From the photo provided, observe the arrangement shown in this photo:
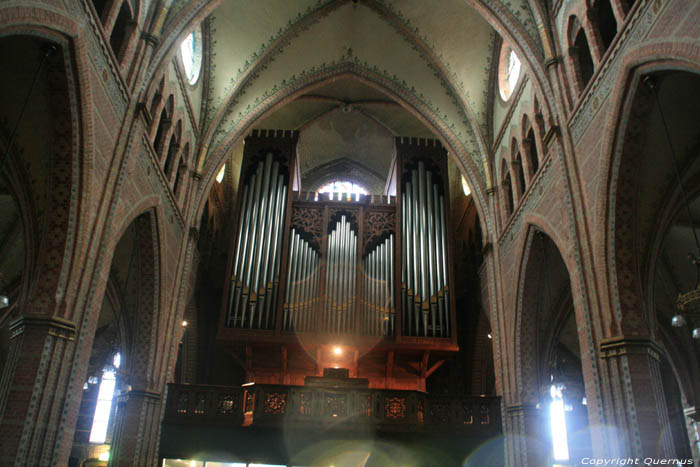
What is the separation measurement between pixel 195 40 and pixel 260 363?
359 inches

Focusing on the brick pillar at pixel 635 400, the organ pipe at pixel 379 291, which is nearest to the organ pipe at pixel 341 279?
the organ pipe at pixel 379 291

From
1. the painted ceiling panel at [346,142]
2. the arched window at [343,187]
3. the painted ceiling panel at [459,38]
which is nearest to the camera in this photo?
the painted ceiling panel at [459,38]

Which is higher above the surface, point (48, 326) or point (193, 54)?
point (193, 54)

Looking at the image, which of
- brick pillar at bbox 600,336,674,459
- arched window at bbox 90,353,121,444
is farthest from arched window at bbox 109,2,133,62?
arched window at bbox 90,353,121,444

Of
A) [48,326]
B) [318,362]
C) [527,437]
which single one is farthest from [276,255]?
[48,326]

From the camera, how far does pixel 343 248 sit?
17391 millimetres

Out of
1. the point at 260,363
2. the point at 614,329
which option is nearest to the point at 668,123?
the point at 614,329

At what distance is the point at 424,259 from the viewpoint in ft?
55.8

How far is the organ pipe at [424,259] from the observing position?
628 inches

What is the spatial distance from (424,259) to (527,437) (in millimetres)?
5904

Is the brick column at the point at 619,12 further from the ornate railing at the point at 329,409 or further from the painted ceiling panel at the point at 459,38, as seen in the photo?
the ornate railing at the point at 329,409

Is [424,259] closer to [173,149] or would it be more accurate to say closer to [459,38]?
[459,38]

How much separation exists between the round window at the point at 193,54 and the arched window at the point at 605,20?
9.64 metres

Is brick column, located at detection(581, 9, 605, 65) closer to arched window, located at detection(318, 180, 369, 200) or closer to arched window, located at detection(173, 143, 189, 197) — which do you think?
arched window, located at detection(173, 143, 189, 197)
